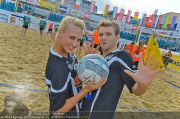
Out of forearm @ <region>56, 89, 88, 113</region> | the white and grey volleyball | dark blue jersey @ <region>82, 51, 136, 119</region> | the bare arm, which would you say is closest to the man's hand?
dark blue jersey @ <region>82, 51, 136, 119</region>

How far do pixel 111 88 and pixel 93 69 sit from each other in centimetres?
33

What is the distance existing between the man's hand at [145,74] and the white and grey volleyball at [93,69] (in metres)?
0.25

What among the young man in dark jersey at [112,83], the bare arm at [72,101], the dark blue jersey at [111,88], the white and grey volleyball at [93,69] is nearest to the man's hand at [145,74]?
the young man in dark jersey at [112,83]

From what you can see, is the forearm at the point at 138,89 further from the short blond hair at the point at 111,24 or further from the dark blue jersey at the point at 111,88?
the short blond hair at the point at 111,24

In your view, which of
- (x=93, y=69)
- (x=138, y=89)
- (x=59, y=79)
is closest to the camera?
(x=59, y=79)

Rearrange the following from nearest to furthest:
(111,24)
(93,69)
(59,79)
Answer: (59,79), (93,69), (111,24)

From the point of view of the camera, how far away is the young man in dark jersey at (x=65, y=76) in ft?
6.68

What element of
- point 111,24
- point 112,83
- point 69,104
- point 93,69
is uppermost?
point 111,24

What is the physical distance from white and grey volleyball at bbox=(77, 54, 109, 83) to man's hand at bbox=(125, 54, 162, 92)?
0.25 metres

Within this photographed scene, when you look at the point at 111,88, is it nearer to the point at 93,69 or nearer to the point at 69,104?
the point at 93,69

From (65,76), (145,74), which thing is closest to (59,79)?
(65,76)

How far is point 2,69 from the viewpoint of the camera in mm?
7199

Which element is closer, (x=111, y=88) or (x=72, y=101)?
(x=72, y=101)

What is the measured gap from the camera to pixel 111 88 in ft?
7.70
